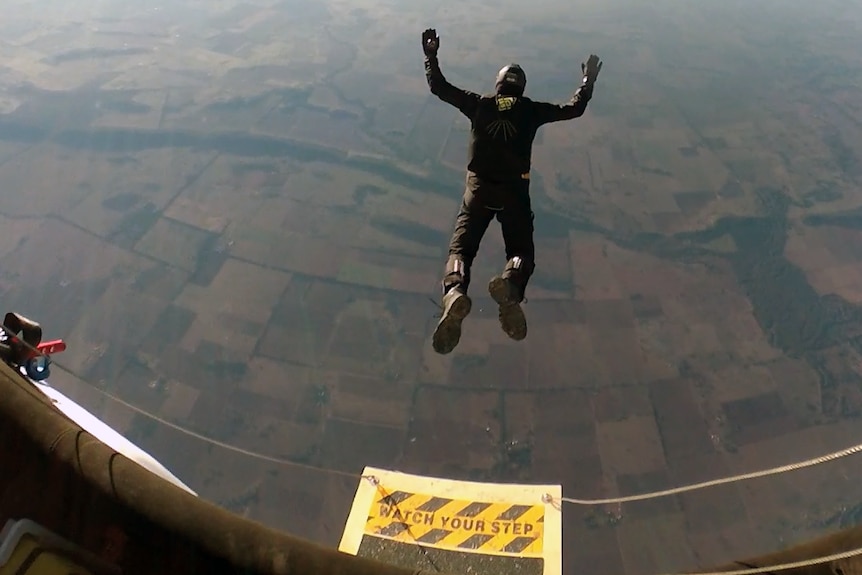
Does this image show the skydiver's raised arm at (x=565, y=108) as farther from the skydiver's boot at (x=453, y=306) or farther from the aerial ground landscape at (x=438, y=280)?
the aerial ground landscape at (x=438, y=280)

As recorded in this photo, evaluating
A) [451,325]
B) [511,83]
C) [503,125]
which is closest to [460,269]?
[451,325]

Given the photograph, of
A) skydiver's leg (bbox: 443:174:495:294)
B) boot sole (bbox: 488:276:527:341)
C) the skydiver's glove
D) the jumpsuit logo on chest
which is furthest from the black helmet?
boot sole (bbox: 488:276:527:341)

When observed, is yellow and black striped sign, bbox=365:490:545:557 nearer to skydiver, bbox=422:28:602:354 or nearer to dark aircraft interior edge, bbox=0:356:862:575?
skydiver, bbox=422:28:602:354

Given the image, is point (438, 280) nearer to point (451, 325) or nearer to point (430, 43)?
point (430, 43)

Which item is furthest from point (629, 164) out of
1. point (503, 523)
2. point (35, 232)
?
point (503, 523)

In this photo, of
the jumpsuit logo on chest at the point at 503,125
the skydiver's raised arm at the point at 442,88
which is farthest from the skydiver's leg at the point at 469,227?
the skydiver's raised arm at the point at 442,88

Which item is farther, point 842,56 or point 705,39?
point 705,39

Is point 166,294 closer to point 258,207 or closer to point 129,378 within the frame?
point 129,378
